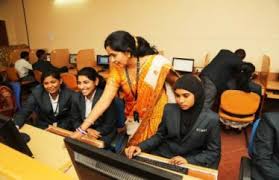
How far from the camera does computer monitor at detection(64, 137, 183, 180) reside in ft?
1.53

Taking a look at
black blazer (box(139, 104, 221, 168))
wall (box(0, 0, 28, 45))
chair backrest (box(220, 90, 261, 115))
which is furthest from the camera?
wall (box(0, 0, 28, 45))

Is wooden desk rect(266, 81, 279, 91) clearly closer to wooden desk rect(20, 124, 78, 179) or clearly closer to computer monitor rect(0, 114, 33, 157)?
wooden desk rect(20, 124, 78, 179)

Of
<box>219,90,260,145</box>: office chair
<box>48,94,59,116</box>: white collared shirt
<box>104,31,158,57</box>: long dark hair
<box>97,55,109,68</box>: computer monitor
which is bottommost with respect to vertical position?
<box>219,90,260,145</box>: office chair

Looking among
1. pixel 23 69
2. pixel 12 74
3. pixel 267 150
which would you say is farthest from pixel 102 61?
pixel 267 150

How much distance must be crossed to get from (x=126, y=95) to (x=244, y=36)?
2580 millimetres

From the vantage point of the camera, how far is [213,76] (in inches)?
111

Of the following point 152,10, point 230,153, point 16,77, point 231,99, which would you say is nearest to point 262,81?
point 231,99

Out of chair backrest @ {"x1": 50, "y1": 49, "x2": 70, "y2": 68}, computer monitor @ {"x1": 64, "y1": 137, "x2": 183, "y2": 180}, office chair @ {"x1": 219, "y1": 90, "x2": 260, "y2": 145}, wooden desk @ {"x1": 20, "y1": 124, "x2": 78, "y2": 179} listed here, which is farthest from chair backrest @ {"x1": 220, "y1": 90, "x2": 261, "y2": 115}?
chair backrest @ {"x1": 50, "y1": 49, "x2": 70, "y2": 68}

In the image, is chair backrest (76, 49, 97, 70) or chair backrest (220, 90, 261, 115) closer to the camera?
chair backrest (220, 90, 261, 115)

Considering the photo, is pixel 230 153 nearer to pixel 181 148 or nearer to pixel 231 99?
pixel 231 99

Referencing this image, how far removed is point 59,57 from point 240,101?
12.7 feet

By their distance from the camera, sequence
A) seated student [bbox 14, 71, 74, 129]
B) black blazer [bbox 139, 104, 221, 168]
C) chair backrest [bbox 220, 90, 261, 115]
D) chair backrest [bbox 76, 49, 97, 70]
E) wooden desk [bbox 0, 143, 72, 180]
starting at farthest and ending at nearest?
1. chair backrest [bbox 76, 49, 97, 70]
2. chair backrest [bbox 220, 90, 261, 115]
3. seated student [bbox 14, 71, 74, 129]
4. black blazer [bbox 139, 104, 221, 168]
5. wooden desk [bbox 0, 143, 72, 180]

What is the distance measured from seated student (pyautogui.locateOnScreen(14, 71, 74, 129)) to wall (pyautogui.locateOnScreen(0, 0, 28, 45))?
15.8 feet

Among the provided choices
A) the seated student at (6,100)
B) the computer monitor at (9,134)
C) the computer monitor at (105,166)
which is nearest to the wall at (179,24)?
the seated student at (6,100)
